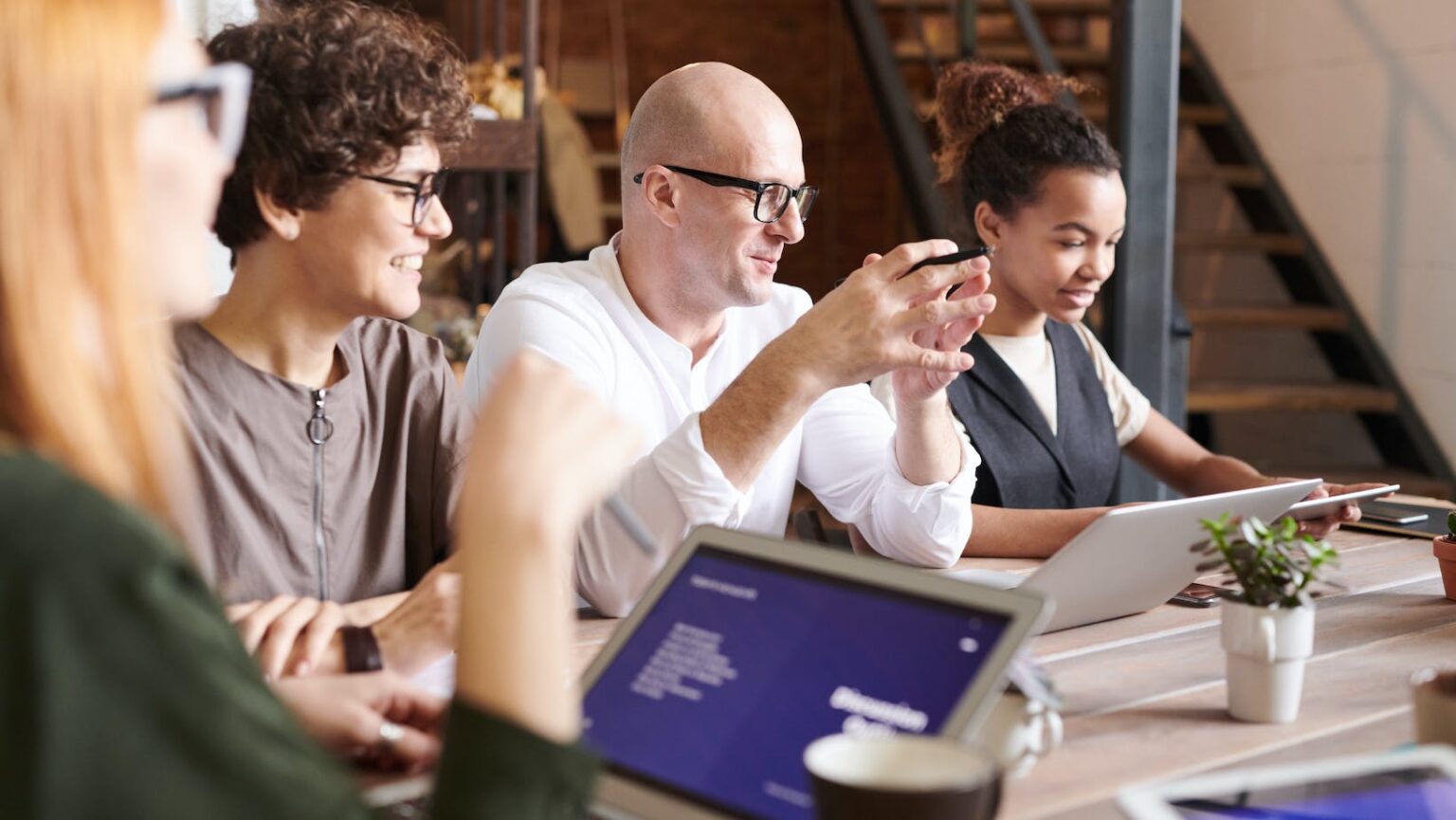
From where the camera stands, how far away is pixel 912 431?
71.1 inches

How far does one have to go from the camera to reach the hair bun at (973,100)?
2506mm

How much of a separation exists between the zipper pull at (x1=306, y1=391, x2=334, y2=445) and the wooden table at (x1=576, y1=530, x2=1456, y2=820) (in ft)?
1.09

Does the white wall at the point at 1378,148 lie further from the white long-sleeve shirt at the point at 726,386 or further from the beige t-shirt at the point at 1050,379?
the white long-sleeve shirt at the point at 726,386

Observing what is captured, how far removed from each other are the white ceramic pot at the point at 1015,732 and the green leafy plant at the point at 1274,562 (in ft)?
0.80

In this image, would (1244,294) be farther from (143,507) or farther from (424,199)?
(143,507)

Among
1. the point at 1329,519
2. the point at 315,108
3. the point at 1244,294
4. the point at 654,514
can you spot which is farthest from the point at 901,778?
the point at 1244,294

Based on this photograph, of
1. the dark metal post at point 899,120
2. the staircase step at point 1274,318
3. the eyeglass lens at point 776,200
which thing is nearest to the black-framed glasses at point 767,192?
the eyeglass lens at point 776,200

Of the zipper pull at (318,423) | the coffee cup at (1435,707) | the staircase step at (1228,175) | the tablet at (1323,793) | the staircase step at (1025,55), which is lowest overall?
the tablet at (1323,793)

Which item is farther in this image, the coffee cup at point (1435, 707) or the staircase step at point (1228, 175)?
the staircase step at point (1228, 175)

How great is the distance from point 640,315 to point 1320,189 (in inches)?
126

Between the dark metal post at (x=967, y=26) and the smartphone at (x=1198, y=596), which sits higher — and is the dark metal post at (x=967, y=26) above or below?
above

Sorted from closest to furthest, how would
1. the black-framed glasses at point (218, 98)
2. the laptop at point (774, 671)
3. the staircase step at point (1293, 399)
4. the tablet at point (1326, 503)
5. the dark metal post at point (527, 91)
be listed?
1. the black-framed glasses at point (218, 98)
2. the laptop at point (774, 671)
3. the tablet at point (1326, 503)
4. the dark metal post at point (527, 91)
5. the staircase step at point (1293, 399)

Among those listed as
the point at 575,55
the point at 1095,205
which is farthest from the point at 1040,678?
the point at 575,55

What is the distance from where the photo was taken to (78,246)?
0.65 metres
